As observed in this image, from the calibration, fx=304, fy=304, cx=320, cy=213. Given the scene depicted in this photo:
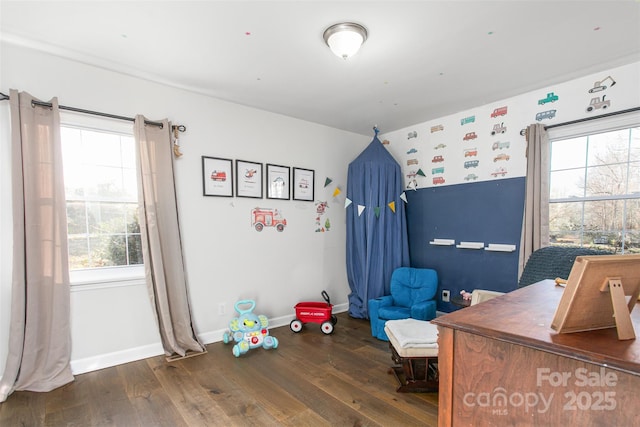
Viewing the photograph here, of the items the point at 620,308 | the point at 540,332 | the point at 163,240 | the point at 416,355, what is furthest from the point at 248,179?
the point at 620,308

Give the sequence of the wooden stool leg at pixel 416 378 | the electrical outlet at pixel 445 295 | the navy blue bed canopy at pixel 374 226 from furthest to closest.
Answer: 1. the navy blue bed canopy at pixel 374 226
2. the electrical outlet at pixel 445 295
3. the wooden stool leg at pixel 416 378

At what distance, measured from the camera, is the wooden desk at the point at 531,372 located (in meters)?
0.75

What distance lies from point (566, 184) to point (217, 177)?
330cm

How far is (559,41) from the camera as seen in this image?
2113 mm

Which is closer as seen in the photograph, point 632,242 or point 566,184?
point 632,242

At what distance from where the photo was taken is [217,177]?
3082mm

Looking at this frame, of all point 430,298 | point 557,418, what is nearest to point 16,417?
point 557,418

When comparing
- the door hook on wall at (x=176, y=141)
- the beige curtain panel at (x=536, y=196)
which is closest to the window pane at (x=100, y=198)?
the door hook on wall at (x=176, y=141)

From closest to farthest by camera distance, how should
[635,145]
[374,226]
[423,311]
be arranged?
[635,145] → [423,311] → [374,226]

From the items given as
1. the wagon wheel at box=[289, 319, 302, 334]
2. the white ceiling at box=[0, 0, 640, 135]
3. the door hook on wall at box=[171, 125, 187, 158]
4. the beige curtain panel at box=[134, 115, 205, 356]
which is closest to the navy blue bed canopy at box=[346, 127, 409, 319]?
the wagon wheel at box=[289, 319, 302, 334]

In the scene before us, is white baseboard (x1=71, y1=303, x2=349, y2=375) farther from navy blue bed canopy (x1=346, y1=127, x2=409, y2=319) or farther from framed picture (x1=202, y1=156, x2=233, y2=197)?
navy blue bed canopy (x1=346, y1=127, x2=409, y2=319)

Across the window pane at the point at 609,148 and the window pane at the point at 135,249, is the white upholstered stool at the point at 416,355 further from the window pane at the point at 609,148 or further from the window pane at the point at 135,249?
the window pane at the point at 135,249

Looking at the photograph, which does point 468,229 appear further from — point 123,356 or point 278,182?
→ point 123,356

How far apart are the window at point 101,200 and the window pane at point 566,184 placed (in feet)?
12.5
